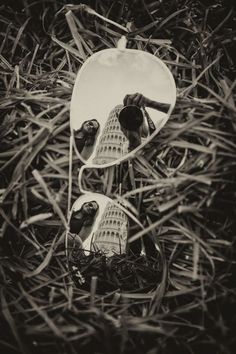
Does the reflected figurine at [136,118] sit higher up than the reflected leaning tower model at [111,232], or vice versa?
the reflected figurine at [136,118]

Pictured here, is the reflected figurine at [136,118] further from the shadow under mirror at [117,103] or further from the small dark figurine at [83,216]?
the small dark figurine at [83,216]

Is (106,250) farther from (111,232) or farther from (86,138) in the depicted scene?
(86,138)

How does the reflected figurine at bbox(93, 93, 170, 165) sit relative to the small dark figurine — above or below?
above

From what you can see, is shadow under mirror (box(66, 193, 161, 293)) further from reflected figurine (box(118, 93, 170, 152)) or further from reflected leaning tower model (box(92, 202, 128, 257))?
reflected figurine (box(118, 93, 170, 152))

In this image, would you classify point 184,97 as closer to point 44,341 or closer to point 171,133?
point 171,133

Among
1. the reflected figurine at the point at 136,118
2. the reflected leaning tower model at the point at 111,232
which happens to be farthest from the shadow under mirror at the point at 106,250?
the reflected figurine at the point at 136,118

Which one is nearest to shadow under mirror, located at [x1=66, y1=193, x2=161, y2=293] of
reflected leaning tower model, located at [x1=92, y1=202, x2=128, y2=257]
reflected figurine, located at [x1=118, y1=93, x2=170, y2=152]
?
reflected leaning tower model, located at [x1=92, y1=202, x2=128, y2=257]
